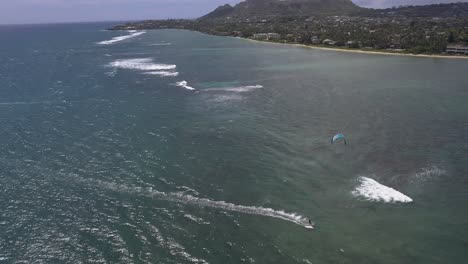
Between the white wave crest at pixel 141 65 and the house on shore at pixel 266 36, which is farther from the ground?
the house on shore at pixel 266 36

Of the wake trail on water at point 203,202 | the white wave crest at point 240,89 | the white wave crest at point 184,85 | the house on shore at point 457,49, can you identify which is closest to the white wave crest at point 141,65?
the white wave crest at point 184,85

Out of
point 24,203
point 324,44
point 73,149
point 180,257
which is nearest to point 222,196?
point 180,257

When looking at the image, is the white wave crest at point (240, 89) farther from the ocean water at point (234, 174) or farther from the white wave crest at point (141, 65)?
the white wave crest at point (141, 65)

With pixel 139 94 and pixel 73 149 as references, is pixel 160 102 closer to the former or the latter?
pixel 139 94

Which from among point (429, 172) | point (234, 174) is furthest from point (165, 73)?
point (429, 172)

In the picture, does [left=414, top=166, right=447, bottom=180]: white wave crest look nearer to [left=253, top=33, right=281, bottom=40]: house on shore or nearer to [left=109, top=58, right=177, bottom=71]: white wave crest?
[left=109, top=58, right=177, bottom=71]: white wave crest

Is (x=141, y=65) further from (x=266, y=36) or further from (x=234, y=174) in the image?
(x=266, y=36)

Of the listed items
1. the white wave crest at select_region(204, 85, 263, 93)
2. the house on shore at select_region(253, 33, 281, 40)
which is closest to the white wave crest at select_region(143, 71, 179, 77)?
the white wave crest at select_region(204, 85, 263, 93)
